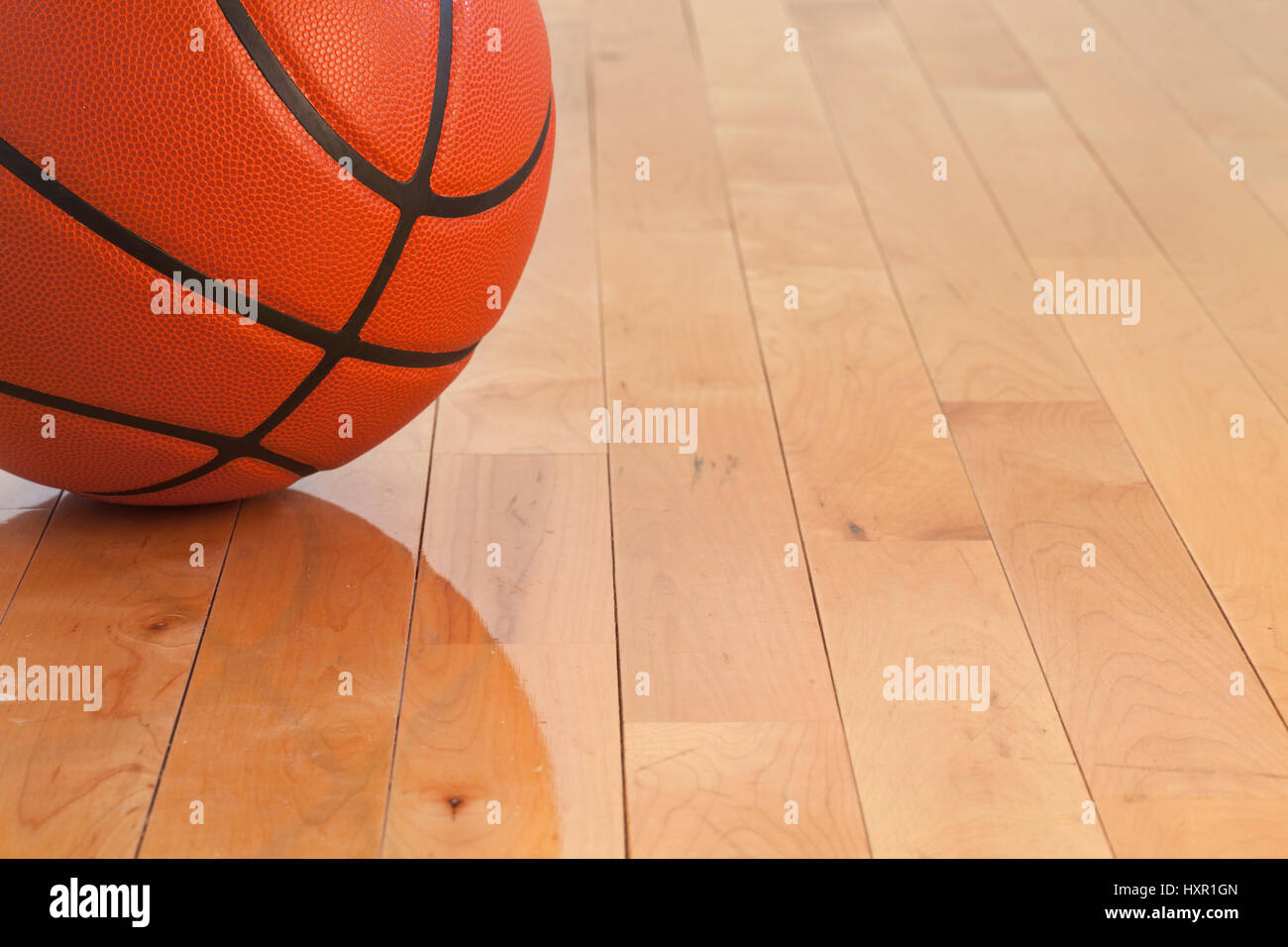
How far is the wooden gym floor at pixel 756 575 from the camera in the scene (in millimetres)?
1427

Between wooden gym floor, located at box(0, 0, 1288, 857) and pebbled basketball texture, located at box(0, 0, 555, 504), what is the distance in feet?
0.71

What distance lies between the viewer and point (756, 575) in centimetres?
175

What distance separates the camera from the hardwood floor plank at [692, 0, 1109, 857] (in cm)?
143

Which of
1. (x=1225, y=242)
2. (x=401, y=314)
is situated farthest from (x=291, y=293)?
(x=1225, y=242)

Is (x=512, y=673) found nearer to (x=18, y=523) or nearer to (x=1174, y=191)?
(x=18, y=523)

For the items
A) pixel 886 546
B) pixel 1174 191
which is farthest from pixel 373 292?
pixel 1174 191

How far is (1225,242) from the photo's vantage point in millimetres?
2645

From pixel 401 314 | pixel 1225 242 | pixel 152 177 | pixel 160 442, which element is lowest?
pixel 1225 242

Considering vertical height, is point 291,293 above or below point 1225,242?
above

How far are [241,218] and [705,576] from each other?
0.67 m

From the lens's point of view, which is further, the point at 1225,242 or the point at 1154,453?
the point at 1225,242
